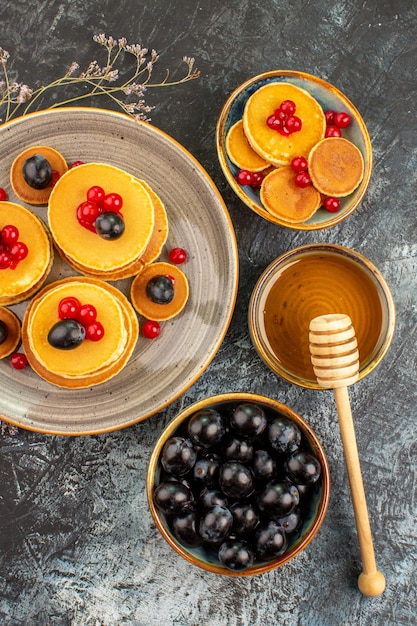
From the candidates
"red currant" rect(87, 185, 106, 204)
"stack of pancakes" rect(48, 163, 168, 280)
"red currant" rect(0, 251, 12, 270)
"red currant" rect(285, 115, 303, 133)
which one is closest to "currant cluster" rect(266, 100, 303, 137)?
"red currant" rect(285, 115, 303, 133)

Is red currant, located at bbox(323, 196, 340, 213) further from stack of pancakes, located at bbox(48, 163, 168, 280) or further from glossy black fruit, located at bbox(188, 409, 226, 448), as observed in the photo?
glossy black fruit, located at bbox(188, 409, 226, 448)

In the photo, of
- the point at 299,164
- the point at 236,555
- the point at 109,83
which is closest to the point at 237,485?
the point at 236,555

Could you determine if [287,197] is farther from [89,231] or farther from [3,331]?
[3,331]

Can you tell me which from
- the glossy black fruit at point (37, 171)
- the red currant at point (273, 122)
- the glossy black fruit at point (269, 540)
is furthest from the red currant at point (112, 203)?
the glossy black fruit at point (269, 540)

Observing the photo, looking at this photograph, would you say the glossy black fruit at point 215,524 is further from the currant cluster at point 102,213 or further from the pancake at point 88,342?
the currant cluster at point 102,213

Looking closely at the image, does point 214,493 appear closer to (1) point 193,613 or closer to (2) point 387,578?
(1) point 193,613

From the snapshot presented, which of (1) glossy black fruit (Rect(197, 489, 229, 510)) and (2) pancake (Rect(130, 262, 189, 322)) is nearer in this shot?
(1) glossy black fruit (Rect(197, 489, 229, 510))
